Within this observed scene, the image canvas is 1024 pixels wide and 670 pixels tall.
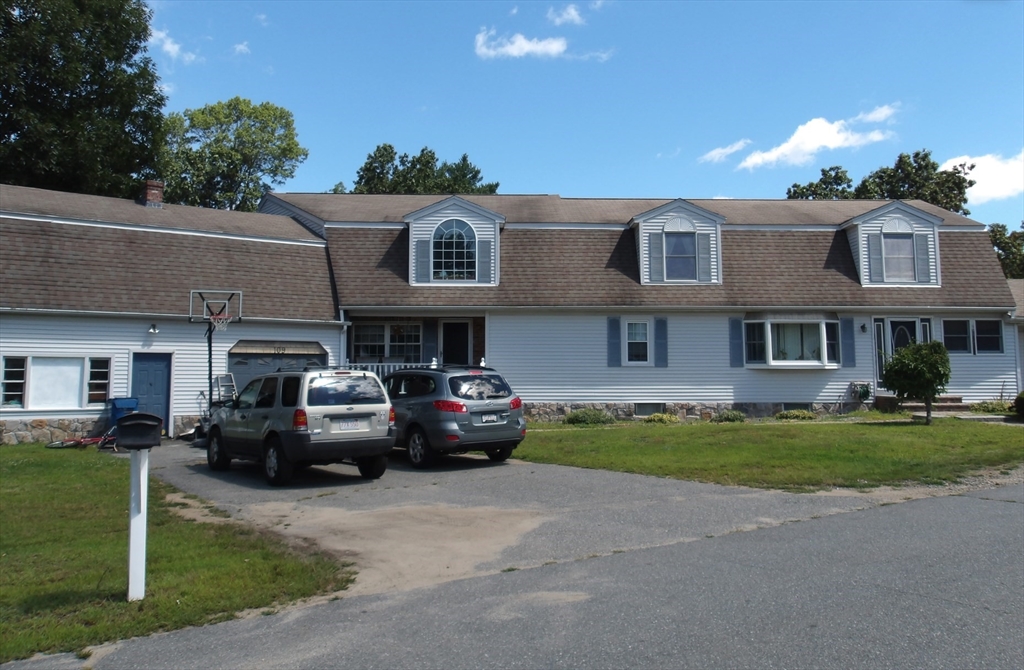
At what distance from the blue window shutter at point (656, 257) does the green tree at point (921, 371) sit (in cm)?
721

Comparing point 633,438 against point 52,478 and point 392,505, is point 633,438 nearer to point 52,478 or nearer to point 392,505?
point 392,505

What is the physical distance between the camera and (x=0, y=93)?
33688mm

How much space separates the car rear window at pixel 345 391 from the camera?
1262cm

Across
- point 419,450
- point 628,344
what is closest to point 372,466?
point 419,450

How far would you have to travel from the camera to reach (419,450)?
14.6 m

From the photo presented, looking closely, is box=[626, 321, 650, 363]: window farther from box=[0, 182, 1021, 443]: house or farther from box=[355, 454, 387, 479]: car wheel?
box=[355, 454, 387, 479]: car wheel

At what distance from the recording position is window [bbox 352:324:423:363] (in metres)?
24.7

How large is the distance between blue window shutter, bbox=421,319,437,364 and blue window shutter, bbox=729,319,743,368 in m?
8.67

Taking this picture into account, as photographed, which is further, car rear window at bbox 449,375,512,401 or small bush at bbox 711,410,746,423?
small bush at bbox 711,410,746,423

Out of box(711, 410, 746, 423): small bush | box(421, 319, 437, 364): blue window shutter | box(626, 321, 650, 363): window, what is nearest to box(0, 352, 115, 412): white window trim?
box(421, 319, 437, 364): blue window shutter

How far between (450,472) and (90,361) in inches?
431

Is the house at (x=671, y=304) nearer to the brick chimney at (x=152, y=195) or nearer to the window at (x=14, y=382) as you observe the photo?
the brick chimney at (x=152, y=195)

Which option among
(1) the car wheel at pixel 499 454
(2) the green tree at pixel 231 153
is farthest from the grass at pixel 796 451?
(2) the green tree at pixel 231 153

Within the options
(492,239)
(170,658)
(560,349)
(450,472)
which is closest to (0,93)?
(492,239)
